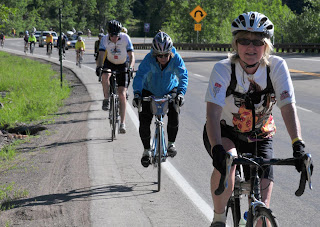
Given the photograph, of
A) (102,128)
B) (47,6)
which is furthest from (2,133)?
(47,6)

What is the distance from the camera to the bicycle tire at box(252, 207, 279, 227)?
128 inches

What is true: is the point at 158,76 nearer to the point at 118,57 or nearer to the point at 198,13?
the point at 118,57

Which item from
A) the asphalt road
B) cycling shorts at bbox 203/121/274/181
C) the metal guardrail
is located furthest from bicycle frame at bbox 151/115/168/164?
the metal guardrail

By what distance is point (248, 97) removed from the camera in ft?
12.5

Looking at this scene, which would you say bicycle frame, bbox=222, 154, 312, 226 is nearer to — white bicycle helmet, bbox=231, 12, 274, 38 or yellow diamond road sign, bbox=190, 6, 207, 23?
white bicycle helmet, bbox=231, 12, 274, 38

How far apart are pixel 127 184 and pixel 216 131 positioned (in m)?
3.61

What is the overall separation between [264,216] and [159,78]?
4164 millimetres

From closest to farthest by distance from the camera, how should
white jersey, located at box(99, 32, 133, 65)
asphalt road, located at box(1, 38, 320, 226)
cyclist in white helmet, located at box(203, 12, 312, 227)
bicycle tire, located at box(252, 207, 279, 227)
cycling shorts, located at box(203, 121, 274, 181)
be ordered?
1. bicycle tire, located at box(252, 207, 279, 227)
2. cyclist in white helmet, located at box(203, 12, 312, 227)
3. cycling shorts, located at box(203, 121, 274, 181)
4. asphalt road, located at box(1, 38, 320, 226)
5. white jersey, located at box(99, 32, 133, 65)

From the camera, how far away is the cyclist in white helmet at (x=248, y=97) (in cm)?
375

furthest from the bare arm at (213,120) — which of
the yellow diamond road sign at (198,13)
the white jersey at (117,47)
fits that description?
the yellow diamond road sign at (198,13)

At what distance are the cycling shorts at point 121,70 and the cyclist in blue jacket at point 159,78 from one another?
319cm

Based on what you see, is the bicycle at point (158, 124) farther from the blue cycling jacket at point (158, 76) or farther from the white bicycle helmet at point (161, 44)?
the white bicycle helmet at point (161, 44)

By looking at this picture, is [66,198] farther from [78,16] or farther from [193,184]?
[78,16]

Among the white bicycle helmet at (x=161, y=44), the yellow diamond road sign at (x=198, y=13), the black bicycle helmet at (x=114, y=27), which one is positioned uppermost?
the yellow diamond road sign at (x=198, y=13)
